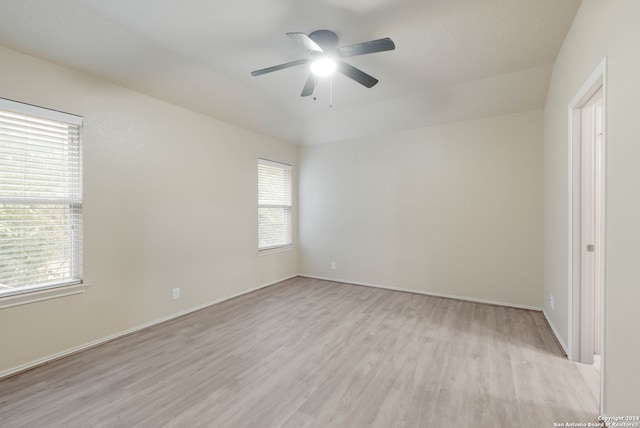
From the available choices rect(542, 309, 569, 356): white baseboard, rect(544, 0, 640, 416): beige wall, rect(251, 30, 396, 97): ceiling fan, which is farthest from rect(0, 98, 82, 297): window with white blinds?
rect(542, 309, 569, 356): white baseboard

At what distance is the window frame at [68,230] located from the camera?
7.23ft

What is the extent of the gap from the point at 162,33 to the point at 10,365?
2.96 m

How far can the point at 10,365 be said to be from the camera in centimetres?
218

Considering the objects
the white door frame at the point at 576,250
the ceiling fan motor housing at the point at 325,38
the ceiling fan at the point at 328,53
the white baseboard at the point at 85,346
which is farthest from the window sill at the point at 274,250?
the white door frame at the point at 576,250

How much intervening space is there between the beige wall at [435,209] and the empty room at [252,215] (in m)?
0.03

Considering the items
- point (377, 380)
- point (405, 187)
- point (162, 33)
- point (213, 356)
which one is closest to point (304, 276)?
point (405, 187)

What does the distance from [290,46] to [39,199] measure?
2.58 metres

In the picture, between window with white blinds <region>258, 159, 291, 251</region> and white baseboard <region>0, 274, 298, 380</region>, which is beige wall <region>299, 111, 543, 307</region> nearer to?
window with white blinds <region>258, 159, 291, 251</region>

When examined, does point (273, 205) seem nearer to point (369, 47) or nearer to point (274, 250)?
point (274, 250)

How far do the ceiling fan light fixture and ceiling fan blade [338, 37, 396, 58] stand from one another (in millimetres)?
134

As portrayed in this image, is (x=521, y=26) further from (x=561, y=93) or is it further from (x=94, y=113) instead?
(x=94, y=113)

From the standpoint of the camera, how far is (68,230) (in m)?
2.55

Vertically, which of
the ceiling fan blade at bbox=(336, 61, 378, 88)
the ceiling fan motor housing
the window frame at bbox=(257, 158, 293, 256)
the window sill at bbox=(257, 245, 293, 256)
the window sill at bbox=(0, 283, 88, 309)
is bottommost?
the window sill at bbox=(0, 283, 88, 309)

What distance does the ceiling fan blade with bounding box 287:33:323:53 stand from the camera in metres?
1.92
